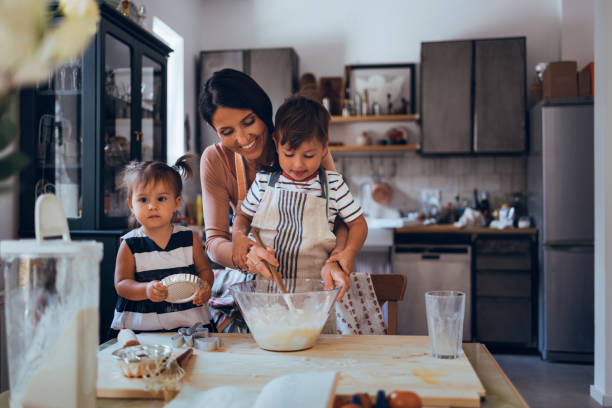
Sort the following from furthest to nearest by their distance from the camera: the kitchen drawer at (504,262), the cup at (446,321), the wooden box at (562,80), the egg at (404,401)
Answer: the kitchen drawer at (504,262) → the wooden box at (562,80) → the cup at (446,321) → the egg at (404,401)

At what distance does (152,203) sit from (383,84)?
384 centimetres

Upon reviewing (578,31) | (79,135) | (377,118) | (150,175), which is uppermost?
(578,31)

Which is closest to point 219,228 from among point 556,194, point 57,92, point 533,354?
point 57,92

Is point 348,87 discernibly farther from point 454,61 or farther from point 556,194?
point 556,194

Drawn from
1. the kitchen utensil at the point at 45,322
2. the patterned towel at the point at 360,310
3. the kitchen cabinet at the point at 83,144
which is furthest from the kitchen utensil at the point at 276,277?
the kitchen cabinet at the point at 83,144

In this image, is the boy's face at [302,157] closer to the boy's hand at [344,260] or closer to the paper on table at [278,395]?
the boy's hand at [344,260]

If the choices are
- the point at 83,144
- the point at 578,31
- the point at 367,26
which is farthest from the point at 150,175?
the point at 578,31

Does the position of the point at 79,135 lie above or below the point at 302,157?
above

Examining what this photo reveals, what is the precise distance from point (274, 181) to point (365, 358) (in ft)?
1.90

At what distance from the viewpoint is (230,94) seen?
4.76 ft

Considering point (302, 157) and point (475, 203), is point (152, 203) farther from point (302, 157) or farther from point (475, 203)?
point (475, 203)

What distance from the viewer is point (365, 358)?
101cm

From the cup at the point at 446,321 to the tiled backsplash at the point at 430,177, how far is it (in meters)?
3.90

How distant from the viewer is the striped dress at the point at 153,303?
134 centimetres
